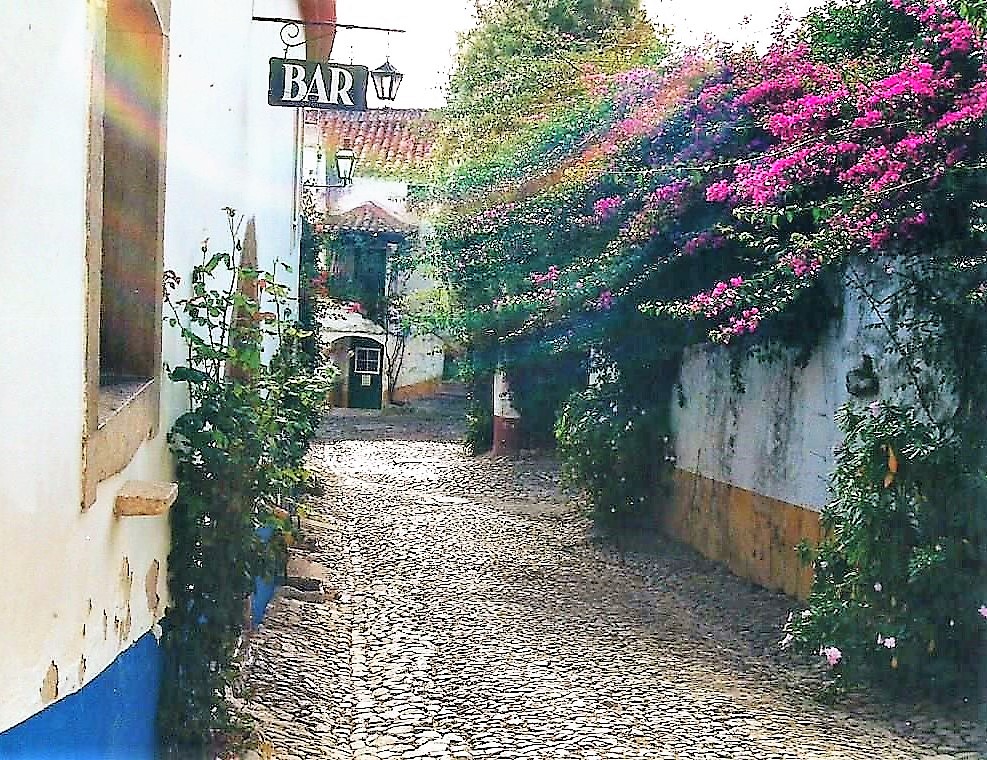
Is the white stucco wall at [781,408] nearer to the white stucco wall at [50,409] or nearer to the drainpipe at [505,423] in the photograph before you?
the white stucco wall at [50,409]

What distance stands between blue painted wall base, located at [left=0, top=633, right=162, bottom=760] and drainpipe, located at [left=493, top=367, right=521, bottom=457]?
1340cm

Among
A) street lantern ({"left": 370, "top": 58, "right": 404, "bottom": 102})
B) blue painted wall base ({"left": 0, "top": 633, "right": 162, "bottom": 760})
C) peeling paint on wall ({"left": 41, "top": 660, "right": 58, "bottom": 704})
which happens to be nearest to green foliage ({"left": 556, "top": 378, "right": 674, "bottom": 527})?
street lantern ({"left": 370, "top": 58, "right": 404, "bottom": 102})

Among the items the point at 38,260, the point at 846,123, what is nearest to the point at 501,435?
the point at 846,123

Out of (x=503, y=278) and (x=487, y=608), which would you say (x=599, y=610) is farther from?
(x=503, y=278)

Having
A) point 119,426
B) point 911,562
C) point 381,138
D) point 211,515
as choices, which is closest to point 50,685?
point 119,426

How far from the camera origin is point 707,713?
243 inches

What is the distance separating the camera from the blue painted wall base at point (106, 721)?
9.89ft

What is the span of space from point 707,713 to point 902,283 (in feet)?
8.85

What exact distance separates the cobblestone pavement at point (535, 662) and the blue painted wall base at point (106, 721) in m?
1.06

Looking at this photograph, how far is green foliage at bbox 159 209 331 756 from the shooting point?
17.0ft

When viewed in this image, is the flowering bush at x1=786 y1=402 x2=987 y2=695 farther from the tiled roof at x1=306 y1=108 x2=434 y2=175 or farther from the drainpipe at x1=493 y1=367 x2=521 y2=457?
the tiled roof at x1=306 y1=108 x2=434 y2=175

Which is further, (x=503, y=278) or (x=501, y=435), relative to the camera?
(x=501, y=435)

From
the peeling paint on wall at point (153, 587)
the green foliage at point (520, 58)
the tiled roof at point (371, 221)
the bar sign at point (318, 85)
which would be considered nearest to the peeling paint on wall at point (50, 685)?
the peeling paint on wall at point (153, 587)

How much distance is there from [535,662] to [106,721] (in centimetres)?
378
